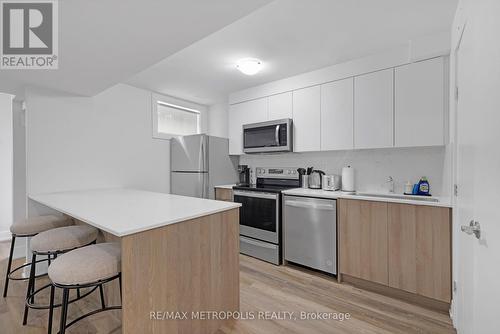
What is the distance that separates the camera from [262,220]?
9.57 ft

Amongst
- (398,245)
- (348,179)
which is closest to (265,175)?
(348,179)

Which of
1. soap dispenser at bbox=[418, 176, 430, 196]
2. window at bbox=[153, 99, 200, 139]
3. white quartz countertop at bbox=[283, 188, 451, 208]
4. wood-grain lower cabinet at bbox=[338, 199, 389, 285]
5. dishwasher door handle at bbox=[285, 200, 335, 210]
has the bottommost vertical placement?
wood-grain lower cabinet at bbox=[338, 199, 389, 285]

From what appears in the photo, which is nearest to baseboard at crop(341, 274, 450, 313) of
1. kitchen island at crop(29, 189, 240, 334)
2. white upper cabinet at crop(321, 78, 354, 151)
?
kitchen island at crop(29, 189, 240, 334)

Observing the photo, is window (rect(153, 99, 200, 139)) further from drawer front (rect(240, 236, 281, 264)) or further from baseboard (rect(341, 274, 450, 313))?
baseboard (rect(341, 274, 450, 313))

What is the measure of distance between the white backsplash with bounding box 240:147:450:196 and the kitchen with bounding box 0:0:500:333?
0.06 ft

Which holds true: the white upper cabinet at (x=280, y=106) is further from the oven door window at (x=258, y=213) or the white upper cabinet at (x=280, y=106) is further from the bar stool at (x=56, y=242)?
the bar stool at (x=56, y=242)

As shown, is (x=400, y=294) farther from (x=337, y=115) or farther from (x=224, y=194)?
(x=224, y=194)

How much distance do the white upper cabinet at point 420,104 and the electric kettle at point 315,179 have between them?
1.00 metres

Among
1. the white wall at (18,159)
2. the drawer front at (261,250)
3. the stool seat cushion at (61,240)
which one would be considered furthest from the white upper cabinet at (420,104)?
the white wall at (18,159)

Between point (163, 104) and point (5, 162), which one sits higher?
point (163, 104)

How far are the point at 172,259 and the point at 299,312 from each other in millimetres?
1194

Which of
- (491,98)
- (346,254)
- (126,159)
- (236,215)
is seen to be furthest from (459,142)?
(126,159)

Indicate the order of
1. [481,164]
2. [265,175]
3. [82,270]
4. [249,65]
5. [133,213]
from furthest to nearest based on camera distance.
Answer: [265,175]
[249,65]
[133,213]
[82,270]
[481,164]

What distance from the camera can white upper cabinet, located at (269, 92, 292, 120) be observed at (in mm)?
3033
